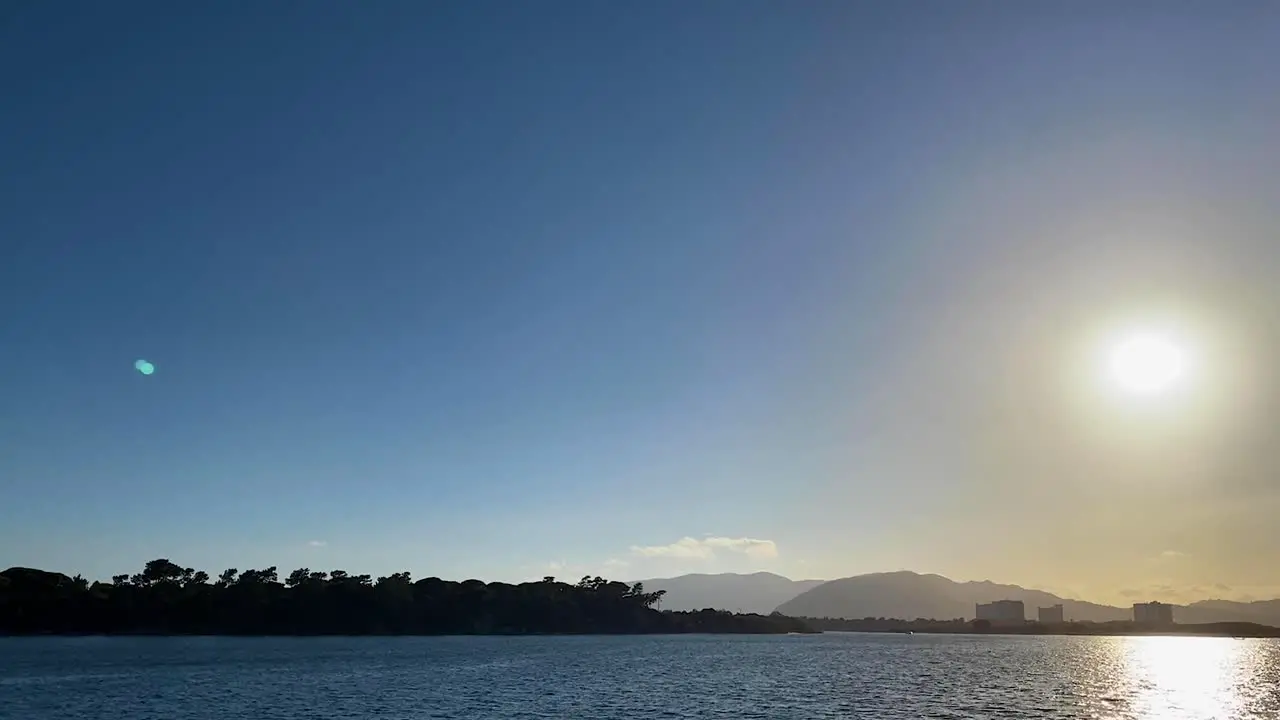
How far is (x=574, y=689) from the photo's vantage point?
101562 millimetres

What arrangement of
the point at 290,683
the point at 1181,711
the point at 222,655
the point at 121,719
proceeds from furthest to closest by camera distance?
the point at 222,655 → the point at 290,683 → the point at 1181,711 → the point at 121,719

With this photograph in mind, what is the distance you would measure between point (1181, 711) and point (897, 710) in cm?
3595

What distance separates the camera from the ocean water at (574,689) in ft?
265

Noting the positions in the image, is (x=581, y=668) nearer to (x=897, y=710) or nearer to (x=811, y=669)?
(x=811, y=669)

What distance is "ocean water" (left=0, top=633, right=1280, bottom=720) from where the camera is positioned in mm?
80750

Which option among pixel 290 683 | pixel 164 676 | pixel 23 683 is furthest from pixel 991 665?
pixel 23 683

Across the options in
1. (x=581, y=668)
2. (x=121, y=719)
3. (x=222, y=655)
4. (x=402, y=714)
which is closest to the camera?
(x=121, y=719)

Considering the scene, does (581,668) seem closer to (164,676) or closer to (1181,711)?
(164,676)

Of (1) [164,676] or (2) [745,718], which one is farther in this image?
(1) [164,676]

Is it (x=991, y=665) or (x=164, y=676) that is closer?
(x=164, y=676)

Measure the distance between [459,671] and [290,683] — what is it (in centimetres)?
2876

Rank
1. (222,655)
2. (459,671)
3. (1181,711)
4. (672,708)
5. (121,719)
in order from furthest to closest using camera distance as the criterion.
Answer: (222,655)
(459,671)
(1181,711)
(672,708)
(121,719)

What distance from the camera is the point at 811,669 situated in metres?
145

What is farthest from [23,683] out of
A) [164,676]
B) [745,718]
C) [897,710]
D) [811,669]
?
[811,669]
